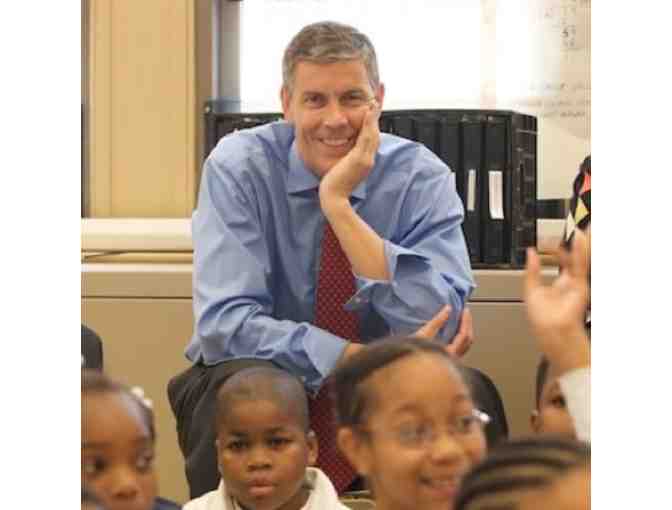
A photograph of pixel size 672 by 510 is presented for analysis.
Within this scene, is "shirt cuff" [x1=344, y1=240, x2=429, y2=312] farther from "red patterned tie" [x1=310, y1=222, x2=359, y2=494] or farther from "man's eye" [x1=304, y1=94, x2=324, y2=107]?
"man's eye" [x1=304, y1=94, x2=324, y2=107]

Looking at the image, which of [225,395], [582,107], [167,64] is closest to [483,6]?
[582,107]

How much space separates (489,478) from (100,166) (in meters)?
0.45

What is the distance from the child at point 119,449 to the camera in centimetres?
113

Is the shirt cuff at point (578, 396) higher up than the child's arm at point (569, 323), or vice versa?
the child's arm at point (569, 323)

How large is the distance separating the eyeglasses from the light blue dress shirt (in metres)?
0.11

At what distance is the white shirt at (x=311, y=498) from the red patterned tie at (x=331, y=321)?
0.5 inches

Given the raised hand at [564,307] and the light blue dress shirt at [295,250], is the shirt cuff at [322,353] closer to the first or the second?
the light blue dress shirt at [295,250]

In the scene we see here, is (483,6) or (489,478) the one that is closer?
(489,478)

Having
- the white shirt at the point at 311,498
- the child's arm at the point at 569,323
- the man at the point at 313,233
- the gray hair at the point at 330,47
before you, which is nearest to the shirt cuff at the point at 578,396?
the child's arm at the point at 569,323

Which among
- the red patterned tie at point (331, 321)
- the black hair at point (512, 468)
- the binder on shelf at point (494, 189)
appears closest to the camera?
the black hair at point (512, 468)

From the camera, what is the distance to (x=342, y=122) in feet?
4.06

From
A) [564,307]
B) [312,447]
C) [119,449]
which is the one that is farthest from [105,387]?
[564,307]
